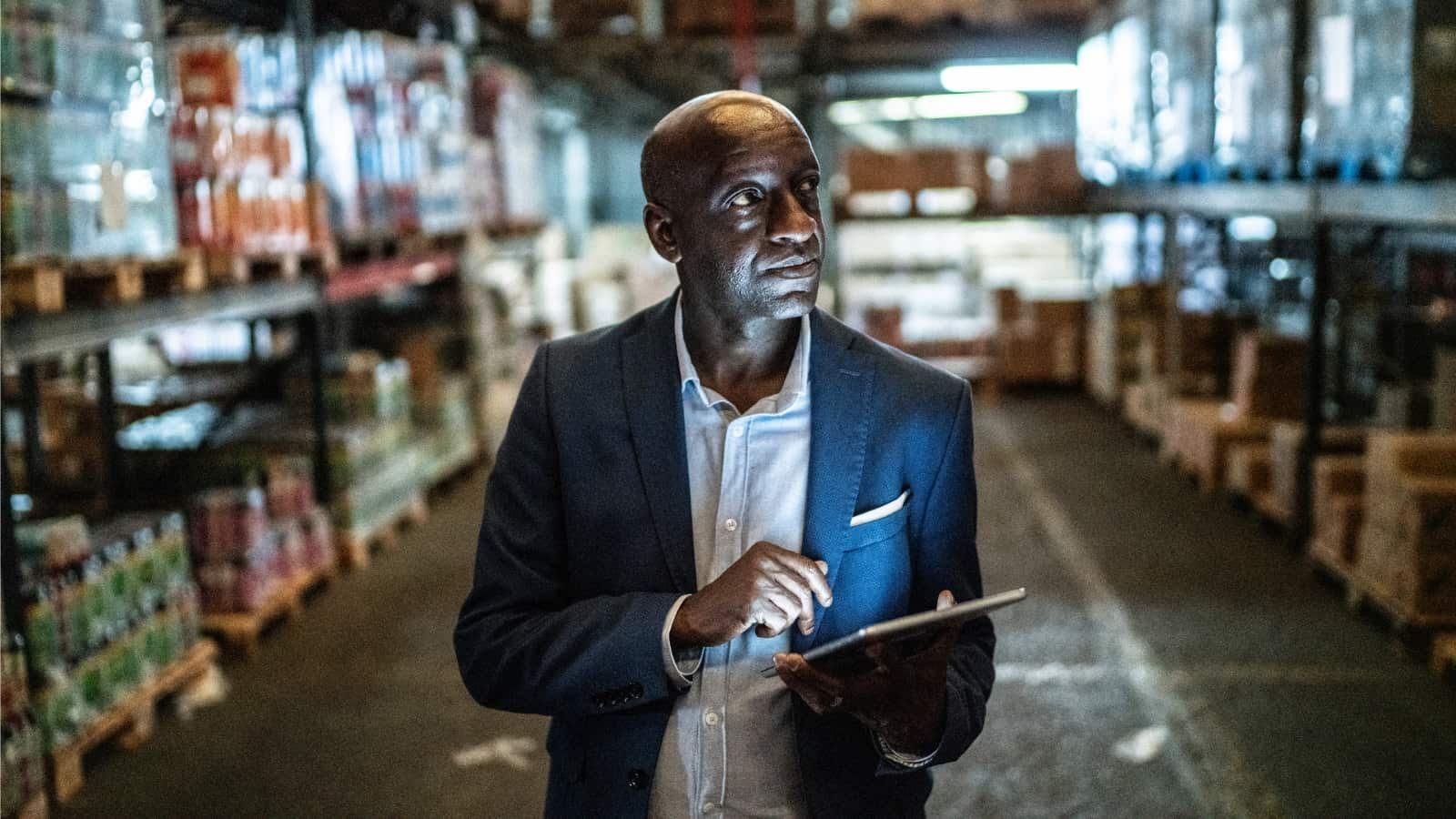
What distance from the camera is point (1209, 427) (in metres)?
8.88

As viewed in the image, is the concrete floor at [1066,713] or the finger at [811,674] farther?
the concrete floor at [1066,713]

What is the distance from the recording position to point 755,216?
1906 mm

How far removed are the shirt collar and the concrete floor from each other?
2.72 meters

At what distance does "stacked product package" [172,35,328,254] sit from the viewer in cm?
616

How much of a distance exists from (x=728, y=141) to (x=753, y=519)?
534 millimetres

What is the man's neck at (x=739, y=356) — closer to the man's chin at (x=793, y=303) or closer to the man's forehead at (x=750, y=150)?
the man's chin at (x=793, y=303)

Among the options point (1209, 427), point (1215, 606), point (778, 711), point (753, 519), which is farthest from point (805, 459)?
point (1209, 427)

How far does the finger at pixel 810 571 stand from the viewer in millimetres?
1750

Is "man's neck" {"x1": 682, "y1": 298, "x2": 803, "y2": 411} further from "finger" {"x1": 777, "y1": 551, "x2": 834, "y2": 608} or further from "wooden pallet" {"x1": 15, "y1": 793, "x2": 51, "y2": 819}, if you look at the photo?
"wooden pallet" {"x1": 15, "y1": 793, "x2": 51, "y2": 819}

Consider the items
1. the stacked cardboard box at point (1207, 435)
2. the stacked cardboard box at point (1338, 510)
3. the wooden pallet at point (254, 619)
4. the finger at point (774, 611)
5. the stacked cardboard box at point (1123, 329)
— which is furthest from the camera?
the stacked cardboard box at point (1123, 329)

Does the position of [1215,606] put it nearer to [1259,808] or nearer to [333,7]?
[1259,808]

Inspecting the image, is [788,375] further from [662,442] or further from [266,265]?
[266,265]

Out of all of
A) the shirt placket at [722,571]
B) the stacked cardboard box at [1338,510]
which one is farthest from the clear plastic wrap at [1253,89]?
the shirt placket at [722,571]

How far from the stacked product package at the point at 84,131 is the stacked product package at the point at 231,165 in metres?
0.44
